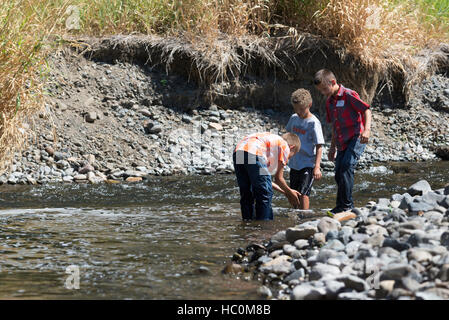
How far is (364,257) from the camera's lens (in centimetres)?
384

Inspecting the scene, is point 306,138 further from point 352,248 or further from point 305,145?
point 352,248

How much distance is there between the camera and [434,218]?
178 inches

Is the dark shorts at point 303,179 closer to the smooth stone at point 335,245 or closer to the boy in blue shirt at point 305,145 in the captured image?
the boy in blue shirt at point 305,145

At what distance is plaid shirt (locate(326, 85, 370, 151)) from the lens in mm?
6047

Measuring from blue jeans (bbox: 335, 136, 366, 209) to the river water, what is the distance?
49 cm

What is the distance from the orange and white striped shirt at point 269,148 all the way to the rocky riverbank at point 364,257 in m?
0.95

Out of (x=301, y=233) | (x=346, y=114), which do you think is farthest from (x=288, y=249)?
(x=346, y=114)

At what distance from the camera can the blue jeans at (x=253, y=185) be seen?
18.7 ft

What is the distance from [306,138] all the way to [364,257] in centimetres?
268

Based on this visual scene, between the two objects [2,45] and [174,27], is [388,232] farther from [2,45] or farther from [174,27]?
[174,27]

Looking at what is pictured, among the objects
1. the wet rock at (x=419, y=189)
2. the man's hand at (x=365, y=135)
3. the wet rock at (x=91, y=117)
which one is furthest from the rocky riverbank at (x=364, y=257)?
the wet rock at (x=91, y=117)

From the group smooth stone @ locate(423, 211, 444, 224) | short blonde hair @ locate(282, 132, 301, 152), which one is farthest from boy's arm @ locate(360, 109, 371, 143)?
smooth stone @ locate(423, 211, 444, 224)
